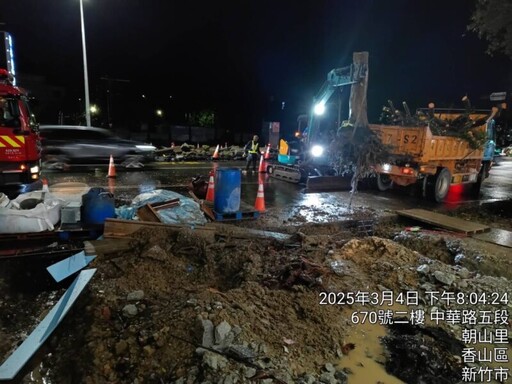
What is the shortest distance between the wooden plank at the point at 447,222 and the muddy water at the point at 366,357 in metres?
4.18

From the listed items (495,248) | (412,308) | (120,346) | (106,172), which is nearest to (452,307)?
(412,308)

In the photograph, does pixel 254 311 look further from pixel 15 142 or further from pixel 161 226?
pixel 15 142

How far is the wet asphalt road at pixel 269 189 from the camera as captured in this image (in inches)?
377

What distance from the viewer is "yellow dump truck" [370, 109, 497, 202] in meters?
9.60

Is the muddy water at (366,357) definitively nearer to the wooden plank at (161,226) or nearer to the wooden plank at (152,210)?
the wooden plank at (161,226)

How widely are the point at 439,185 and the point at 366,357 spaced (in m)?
8.50

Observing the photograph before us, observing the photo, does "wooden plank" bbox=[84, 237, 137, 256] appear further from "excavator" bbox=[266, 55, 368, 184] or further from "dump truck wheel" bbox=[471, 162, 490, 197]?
"dump truck wheel" bbox=[471, 162, 490, 197]

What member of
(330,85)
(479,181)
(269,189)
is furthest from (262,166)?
(479,181)

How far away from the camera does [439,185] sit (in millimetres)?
10453

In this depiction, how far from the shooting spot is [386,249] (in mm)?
5375

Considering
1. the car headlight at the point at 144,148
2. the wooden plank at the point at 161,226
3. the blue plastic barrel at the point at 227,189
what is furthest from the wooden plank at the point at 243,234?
the car headlight at the point at 144,148

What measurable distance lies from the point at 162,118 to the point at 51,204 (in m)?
36.0

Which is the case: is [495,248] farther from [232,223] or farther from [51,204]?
[51,204]

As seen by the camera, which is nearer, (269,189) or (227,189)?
(227,189)
